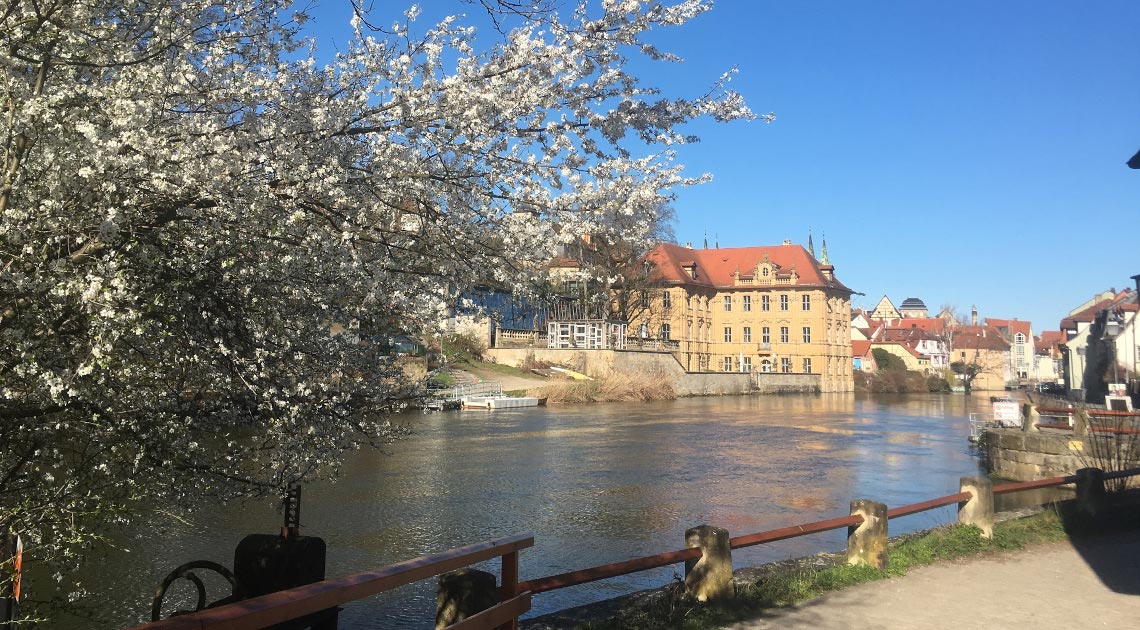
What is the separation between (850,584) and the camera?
6.99 meters

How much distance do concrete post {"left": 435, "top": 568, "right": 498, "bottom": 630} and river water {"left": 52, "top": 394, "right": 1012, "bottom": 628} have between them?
3412 millimetres

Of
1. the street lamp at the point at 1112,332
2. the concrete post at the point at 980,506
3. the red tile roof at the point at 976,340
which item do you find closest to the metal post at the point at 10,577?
the concrete post at the point at 980,506

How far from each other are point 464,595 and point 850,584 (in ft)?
13.8

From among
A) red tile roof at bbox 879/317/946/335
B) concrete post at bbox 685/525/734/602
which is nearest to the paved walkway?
concrete post at bbox 685/525/734/602

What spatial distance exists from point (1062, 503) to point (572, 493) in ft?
27.4

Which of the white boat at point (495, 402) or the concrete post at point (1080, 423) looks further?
the white boat at point (495, 402)

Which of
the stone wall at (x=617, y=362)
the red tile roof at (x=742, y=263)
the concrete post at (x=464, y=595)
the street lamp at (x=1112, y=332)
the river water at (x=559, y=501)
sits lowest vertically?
the river water at (x=559, y=501)

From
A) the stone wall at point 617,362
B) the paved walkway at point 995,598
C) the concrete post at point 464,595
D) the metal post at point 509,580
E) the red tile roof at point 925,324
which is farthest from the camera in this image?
the red tile roof at point 925,324

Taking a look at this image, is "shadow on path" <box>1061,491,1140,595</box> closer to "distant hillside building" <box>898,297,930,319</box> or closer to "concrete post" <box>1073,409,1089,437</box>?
"concrete post" <box>1073,409,1089,437</box>

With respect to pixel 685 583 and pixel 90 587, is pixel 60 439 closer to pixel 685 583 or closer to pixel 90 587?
pixel 685 583

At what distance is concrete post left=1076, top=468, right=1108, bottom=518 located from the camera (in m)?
9.77

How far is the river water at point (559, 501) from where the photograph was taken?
946cm

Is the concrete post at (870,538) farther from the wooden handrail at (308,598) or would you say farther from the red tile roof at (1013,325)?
the red tile roof at (1013,325)

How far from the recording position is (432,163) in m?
5.00
